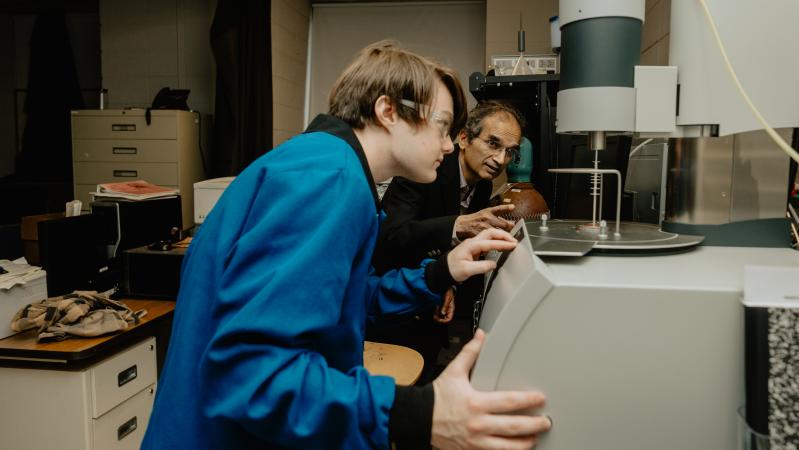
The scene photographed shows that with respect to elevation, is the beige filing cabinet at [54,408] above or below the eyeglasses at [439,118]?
below

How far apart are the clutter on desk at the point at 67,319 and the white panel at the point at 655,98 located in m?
1.67

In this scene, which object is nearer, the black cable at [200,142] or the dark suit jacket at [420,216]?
the dark suit jacket at [420,216]

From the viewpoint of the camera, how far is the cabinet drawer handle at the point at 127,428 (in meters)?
1.84

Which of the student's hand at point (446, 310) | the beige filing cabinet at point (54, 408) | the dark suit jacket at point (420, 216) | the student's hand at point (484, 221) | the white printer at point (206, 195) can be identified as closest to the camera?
the student's hand at point (484, 221)

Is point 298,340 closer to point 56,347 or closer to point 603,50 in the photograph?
point 603,50

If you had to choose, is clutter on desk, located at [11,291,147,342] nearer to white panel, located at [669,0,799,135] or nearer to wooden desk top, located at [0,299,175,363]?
wooden desk top, located at [0,299,175,363]

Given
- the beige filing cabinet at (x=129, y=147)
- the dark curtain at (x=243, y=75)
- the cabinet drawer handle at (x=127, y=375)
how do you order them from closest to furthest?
the cabinet drawer handle at (x=127, y=375), the beige filing cabinet at (x=129, y=147), the dark curtain at (x=243, y=75)

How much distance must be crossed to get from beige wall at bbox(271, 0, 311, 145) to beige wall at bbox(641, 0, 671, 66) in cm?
218

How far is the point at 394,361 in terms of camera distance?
1.70m

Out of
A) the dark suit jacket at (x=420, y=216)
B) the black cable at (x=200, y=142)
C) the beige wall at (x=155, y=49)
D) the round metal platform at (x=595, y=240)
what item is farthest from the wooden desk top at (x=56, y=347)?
the beige wall at (x=155, y=49)

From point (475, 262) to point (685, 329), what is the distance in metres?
0.42

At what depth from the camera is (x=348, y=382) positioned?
545mm

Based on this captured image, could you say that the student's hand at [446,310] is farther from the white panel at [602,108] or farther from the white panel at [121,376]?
the white panel at [121,376]

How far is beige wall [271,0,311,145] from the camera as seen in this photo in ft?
11.9
